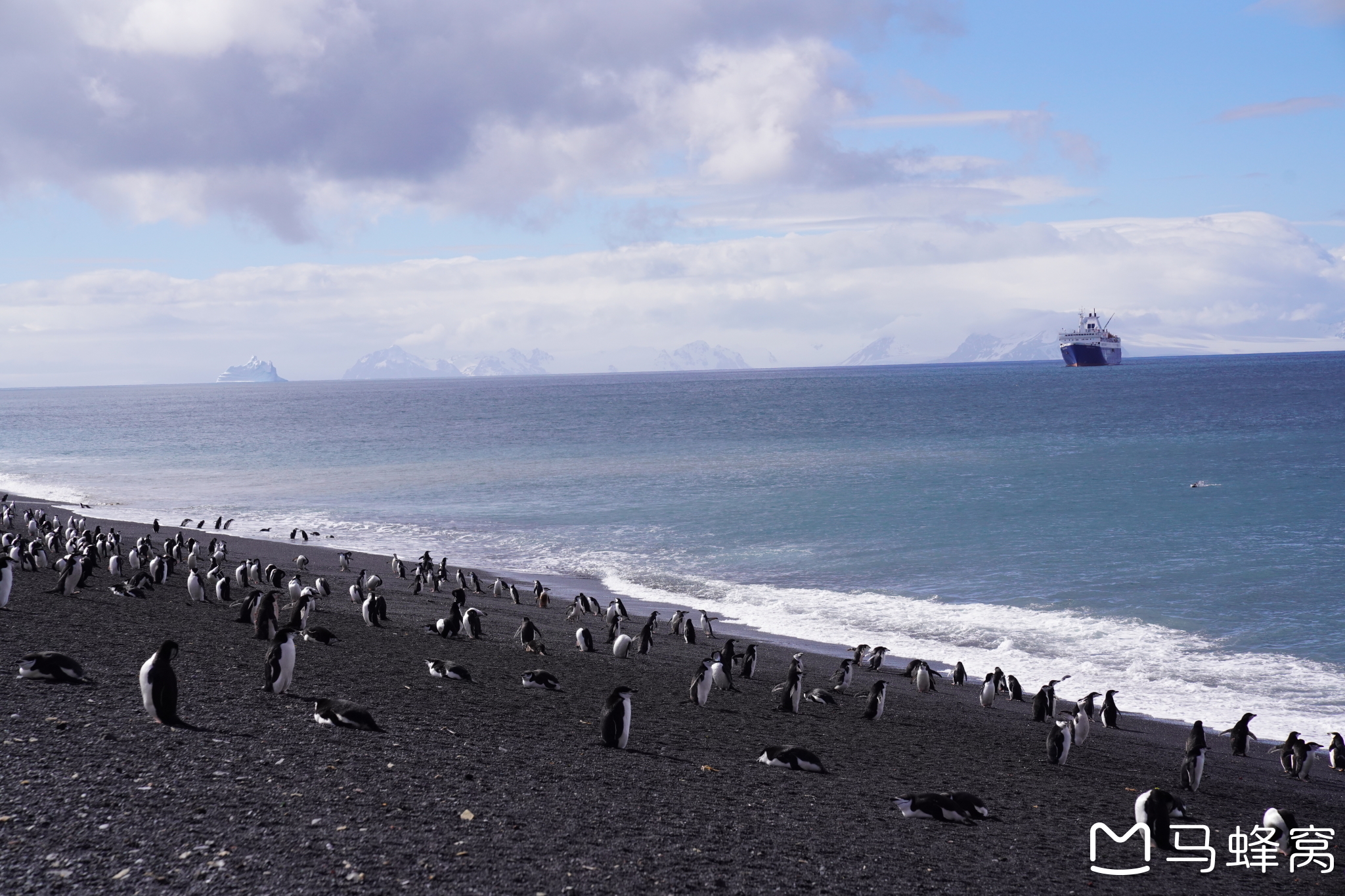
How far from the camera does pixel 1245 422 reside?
8231cm

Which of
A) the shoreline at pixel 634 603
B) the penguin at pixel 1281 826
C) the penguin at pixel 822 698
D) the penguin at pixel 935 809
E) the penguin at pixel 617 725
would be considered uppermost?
the penguin at pixel 617 725

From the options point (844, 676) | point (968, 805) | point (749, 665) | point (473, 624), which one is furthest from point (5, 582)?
point (968, 805)

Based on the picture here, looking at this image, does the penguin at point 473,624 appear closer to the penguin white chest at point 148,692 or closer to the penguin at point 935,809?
the penguin white chest at point 148,692

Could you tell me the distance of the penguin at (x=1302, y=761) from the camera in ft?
45.6

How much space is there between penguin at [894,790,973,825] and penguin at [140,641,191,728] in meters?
7.25

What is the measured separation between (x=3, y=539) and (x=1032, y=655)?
2699cm

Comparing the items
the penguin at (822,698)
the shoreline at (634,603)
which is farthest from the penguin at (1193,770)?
the penguin at (822,698)

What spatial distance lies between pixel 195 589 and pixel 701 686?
39.9 feet

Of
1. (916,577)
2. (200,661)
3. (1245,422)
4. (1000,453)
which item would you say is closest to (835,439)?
(1000,453)

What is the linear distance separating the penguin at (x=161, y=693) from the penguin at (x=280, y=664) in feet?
5.65

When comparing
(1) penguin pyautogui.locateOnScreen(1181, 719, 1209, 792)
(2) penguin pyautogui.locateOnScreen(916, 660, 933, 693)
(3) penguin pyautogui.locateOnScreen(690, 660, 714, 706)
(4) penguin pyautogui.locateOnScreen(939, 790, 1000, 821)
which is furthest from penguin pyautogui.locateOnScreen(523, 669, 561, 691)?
(1) penguin pyautogui.locateOnScreen(1181, 719, 1209, 792)

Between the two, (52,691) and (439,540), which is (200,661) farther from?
(439,540)

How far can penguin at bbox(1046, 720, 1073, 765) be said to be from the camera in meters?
13.2

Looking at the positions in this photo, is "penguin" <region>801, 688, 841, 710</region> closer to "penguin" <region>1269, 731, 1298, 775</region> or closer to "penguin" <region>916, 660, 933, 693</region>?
"penguin" <region>916, 660, 933, 693</region>
